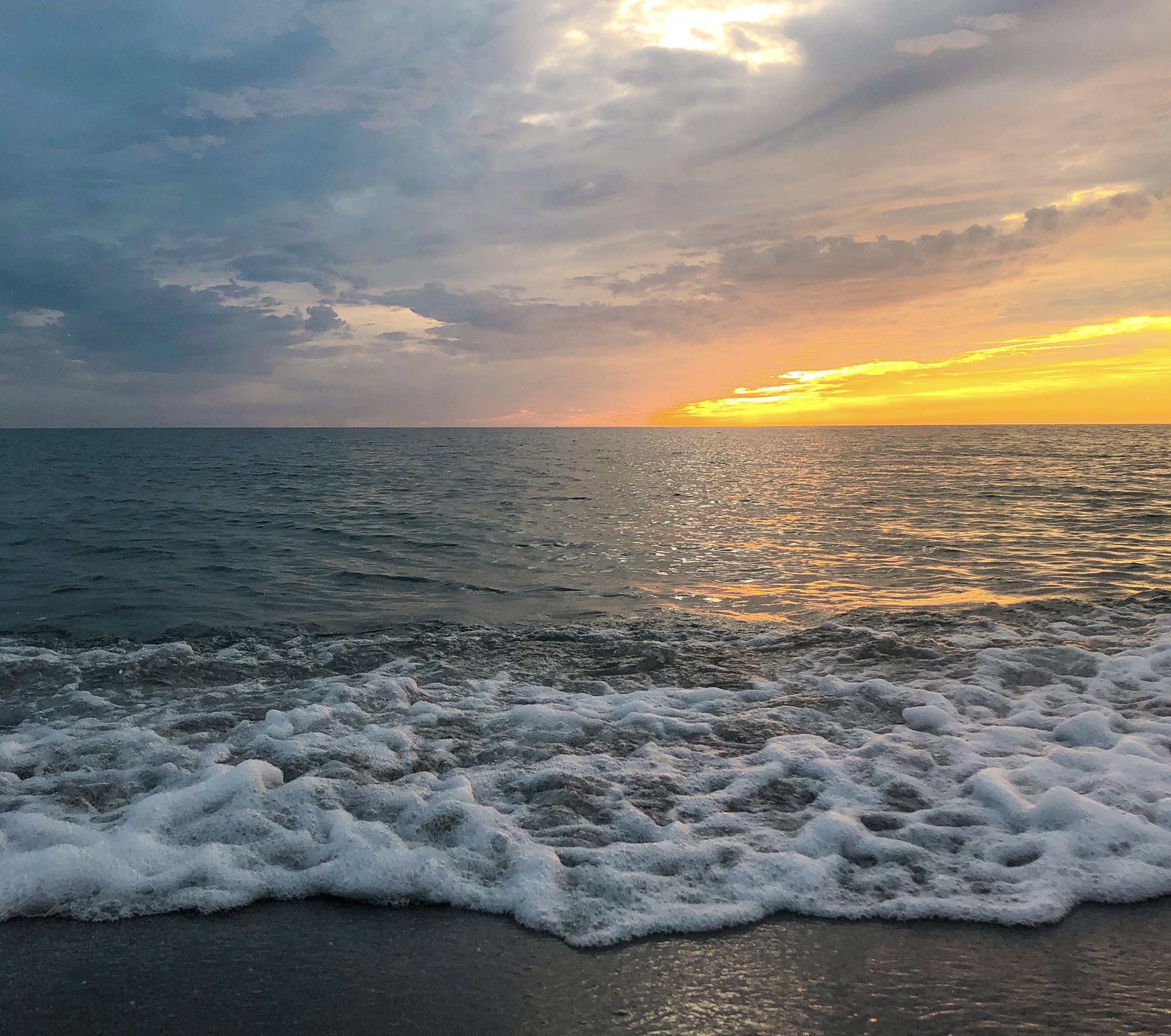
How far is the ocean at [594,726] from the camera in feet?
12.3

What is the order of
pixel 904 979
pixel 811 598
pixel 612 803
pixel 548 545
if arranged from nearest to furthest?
1. pixel 904 979
2. pixel 612 803
3. pixel 811 598
4. pixel 548 545

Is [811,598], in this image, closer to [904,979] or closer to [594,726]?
[594,726]

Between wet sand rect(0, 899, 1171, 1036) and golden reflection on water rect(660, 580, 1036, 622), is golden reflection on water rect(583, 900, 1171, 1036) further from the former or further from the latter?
golden reflection on water rect(660, 580, 1036, 622)

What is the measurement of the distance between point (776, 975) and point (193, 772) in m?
4.12

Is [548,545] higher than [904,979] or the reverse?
higher

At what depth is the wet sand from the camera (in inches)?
109

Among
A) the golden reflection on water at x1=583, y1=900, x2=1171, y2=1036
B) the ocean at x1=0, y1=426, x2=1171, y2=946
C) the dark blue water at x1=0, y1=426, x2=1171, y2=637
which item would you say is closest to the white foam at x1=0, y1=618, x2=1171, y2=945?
the ocean at x1=0, y1=426, x2=1171, y2=946

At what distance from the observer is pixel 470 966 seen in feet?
10.2

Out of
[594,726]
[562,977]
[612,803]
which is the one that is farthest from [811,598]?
[562,977]

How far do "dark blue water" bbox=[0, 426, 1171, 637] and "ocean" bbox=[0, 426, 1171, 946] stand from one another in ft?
0.50

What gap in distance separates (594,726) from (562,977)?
3.09m

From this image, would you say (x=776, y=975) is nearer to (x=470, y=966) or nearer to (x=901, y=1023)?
(x=901, y=1023)

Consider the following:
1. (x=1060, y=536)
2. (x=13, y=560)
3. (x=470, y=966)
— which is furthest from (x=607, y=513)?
(x=470, y=966)

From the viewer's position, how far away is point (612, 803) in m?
4.66
